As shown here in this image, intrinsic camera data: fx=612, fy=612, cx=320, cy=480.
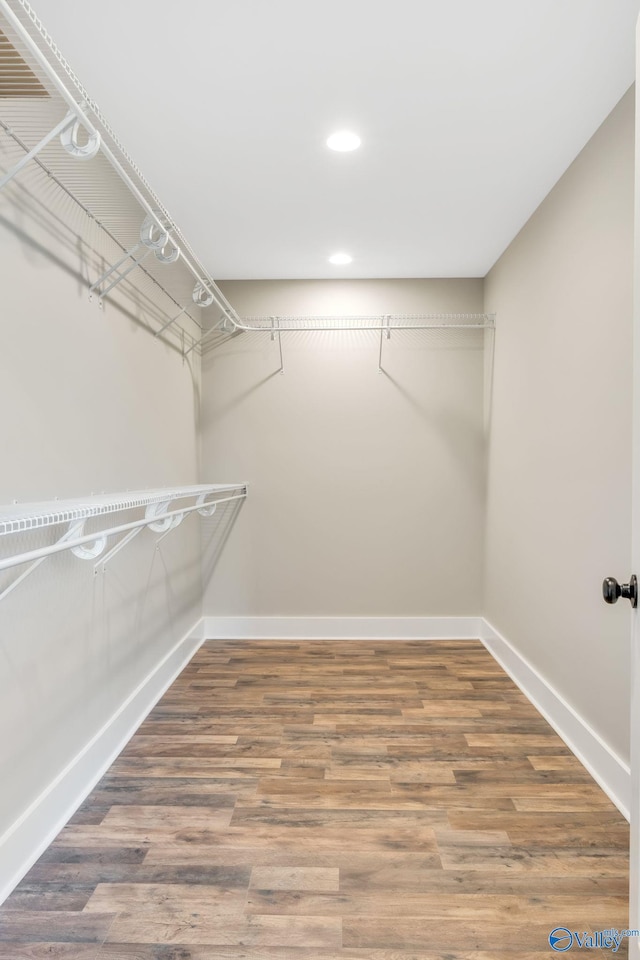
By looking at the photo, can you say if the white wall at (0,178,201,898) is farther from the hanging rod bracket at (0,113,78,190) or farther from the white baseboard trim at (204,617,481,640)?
the white baseboard trim at (204,617,481,640)

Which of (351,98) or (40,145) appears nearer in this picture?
(40,145)

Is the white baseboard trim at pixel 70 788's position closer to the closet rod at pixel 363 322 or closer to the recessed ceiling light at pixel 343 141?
the closet rod at pixel 363 322

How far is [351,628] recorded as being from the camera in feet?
12.9

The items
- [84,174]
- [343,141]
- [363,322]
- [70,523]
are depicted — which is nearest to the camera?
[70,523]

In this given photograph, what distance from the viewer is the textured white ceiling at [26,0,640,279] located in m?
1.61

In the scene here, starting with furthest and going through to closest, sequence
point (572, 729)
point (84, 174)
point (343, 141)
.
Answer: point (572, 729) → point (343, 141) → point (84, 174)

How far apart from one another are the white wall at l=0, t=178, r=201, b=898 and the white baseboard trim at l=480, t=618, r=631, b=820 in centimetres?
171

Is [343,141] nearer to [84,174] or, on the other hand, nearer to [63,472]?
[84,174]

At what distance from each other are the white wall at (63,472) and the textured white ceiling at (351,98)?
506 mm

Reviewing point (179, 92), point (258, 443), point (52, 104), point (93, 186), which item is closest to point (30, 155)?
point (52, 104)

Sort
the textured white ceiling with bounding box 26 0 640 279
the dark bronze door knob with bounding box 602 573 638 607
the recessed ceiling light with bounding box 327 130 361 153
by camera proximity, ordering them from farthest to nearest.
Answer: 1. the recessed ceiling light with bounding box 327 130 361 153
2. the textured white ceiling with bounding box 26 0 640 279
3. the dark bronze door knob with bounding box 602 573 638 607

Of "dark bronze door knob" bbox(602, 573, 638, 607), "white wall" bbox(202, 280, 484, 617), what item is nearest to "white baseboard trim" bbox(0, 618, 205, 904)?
"white wall" bbox(202, 280, 484, 617)

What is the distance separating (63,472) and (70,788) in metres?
1.01

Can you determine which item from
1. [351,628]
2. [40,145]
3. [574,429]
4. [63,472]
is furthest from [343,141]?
[351,628]
